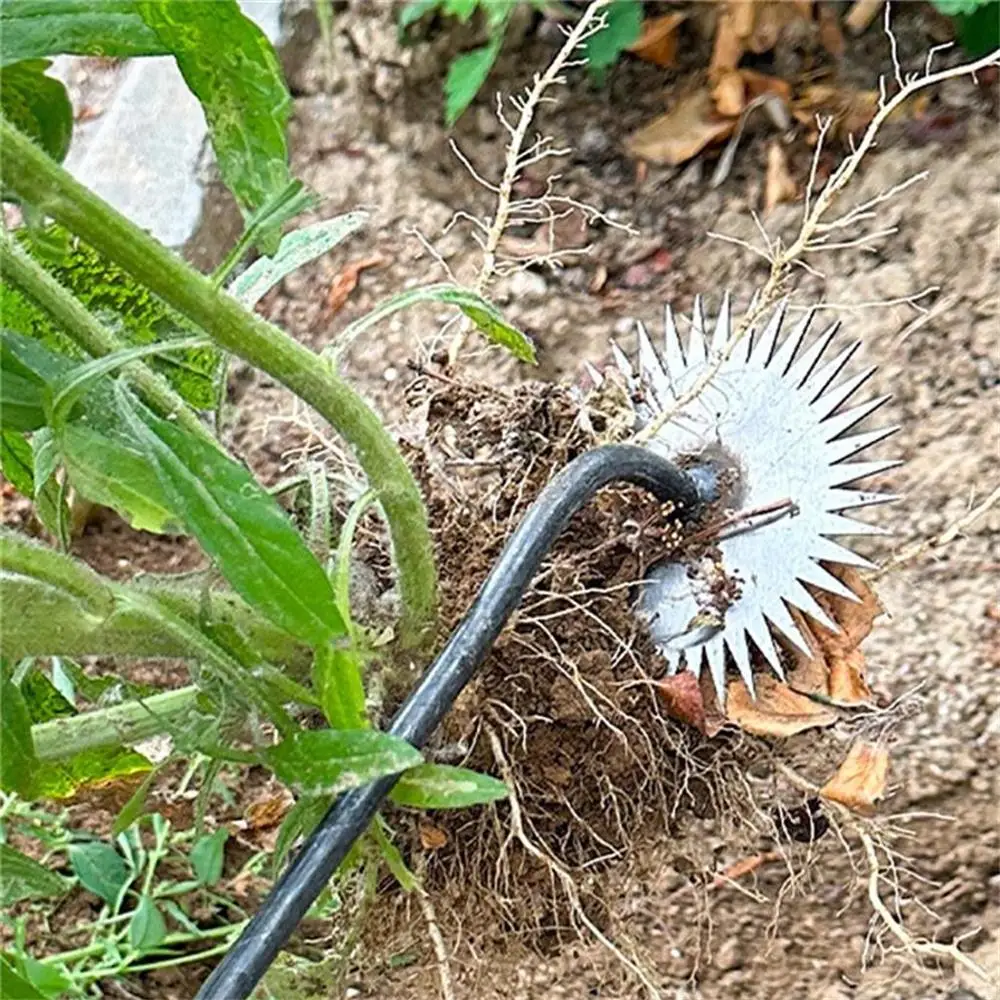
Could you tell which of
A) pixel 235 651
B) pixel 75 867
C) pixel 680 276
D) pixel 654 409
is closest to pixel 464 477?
pixel 654 409

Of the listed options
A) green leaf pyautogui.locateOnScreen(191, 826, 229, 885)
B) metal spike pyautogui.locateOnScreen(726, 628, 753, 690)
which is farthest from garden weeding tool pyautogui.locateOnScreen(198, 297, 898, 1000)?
green leaf pyautogui.locateOnScreen(191, 826, 229, 885)

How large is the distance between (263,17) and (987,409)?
0.84m

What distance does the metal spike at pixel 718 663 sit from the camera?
80cm

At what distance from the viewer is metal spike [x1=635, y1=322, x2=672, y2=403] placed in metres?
0.88

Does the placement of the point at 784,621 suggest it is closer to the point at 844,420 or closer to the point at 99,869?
the point at 844,420

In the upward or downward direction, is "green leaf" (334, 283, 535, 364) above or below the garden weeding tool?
above

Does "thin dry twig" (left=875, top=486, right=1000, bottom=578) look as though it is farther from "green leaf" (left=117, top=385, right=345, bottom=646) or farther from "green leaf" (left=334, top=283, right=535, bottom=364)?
"green leaf" (left=117, top=385, right=345, bottom=646)

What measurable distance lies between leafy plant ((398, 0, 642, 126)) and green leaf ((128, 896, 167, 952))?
802 millimetres

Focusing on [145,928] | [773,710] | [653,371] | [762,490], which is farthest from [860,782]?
[145,928]

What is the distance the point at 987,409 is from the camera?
3.96 ft

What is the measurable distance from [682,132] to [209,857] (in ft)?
2.87

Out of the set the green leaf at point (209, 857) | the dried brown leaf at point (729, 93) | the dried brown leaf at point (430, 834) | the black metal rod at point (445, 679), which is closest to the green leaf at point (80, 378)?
the black metal rod at point (445, 679)

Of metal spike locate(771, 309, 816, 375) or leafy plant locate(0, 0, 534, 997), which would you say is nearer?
leafy plant locate(0, 0, 534, 997)

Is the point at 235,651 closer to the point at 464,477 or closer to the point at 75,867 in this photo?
the point at 464,477
